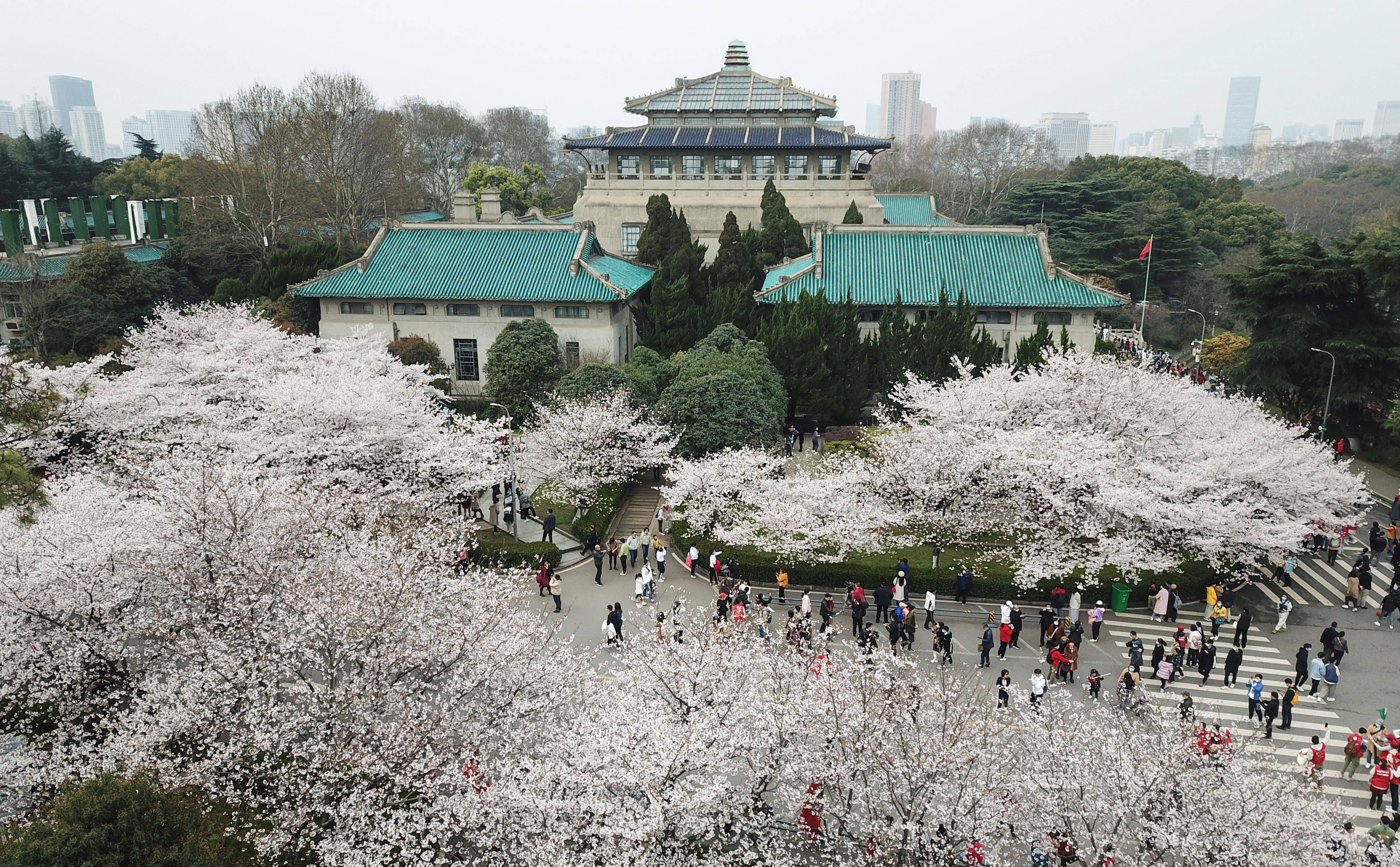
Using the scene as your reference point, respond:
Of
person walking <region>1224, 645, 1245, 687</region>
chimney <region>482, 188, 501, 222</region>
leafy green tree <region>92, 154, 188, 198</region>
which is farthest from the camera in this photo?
leafy green tree <region>92, 154, 188, 198</region>

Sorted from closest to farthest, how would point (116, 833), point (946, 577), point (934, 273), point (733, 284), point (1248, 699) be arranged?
point (116, 833)
point (1248, 699)
point (946, 577)
point (934, 273)
point (733, 284)

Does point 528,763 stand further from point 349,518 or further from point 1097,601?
point 1097,601

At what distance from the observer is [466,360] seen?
41062 mm

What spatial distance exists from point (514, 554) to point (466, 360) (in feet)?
57.4

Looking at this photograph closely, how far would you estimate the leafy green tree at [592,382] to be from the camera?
31.3 meters

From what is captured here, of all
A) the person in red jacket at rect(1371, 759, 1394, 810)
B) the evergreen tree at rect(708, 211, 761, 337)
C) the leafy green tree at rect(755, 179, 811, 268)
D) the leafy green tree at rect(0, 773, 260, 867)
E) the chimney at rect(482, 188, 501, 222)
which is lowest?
the person in red jacket at rect(1371, 759, 1394, 810)

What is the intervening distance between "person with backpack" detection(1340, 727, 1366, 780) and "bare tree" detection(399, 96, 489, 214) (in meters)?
73.4

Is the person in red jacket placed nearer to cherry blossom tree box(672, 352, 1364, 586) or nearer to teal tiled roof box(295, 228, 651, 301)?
cherry blossom tree box(672, 352, 1364, 586)

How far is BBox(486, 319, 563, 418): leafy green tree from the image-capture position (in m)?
36.9

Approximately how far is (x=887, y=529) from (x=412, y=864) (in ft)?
55.6

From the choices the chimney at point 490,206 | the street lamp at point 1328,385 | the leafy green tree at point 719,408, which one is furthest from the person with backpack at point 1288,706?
the chimney at point 490,206

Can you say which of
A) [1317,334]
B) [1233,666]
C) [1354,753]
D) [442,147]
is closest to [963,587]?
[1233,666]

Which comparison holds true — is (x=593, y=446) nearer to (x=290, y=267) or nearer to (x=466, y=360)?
(x=466, y=360)

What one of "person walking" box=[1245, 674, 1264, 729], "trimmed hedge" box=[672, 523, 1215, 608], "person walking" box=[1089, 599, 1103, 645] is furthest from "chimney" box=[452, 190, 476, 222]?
"person walking" box=[1245, 674, 1264, 729]
